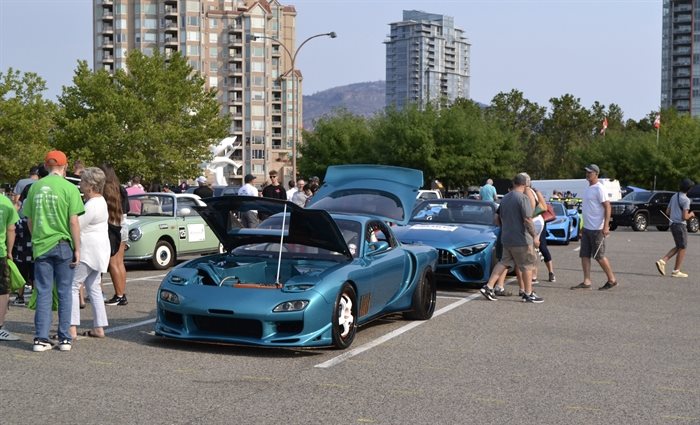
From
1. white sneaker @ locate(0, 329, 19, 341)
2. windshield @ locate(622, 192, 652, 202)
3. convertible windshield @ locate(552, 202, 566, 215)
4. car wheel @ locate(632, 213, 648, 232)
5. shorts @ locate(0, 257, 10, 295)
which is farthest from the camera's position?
windshield @ locate(622, 192, 652, 202)

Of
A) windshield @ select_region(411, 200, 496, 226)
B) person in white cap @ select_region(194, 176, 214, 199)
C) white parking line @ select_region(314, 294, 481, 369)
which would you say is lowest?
white parking line @ select_region(314, 294, 481, 369)

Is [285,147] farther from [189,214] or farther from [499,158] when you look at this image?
[189,214]

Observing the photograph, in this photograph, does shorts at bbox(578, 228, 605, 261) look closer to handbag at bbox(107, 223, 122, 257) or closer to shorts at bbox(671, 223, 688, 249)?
shorts at bbox(671, 223, 688, 249)

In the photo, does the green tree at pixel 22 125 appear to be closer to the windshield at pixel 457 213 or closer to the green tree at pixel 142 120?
the green tree at pixel 142 120

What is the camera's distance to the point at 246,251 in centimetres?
991

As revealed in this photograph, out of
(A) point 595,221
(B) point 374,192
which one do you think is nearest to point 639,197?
(A) point 595,221

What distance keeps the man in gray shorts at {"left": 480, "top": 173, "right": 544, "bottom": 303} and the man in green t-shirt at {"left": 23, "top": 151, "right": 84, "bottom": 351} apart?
20.6ft

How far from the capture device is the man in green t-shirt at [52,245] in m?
8.53

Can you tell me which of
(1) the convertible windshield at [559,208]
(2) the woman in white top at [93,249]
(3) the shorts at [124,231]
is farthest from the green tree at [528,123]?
(2) the woman in white top at [93,249]

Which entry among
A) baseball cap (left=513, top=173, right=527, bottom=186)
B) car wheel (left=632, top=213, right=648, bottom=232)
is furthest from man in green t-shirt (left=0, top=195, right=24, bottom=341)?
car wheel (left=632, top=213, right=648, bottom=232)

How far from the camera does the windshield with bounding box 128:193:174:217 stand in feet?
59.8

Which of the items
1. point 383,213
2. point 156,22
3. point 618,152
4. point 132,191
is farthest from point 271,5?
point 383,213

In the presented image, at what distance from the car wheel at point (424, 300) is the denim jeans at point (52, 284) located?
3.82 m

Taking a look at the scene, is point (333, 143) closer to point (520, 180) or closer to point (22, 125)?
point (22, 125)
